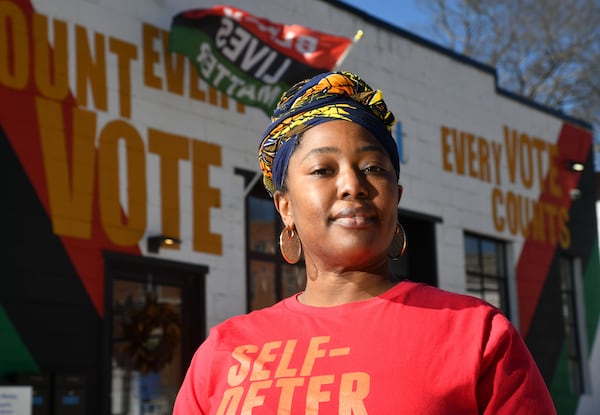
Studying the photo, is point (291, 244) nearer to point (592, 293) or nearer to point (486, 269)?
point (486, 269)

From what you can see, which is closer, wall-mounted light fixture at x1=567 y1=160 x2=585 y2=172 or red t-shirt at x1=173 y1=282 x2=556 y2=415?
red t-shirt at x1=173 y1=282 x2=556 y2=415

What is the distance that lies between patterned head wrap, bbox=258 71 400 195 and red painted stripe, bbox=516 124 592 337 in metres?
12.9

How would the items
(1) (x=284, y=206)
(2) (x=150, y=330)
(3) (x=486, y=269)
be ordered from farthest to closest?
(3) (x=486, y=269), (2) (x=150, y=330), (1) (x=284, y=206)

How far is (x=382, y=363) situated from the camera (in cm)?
200

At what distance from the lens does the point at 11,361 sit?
841cm

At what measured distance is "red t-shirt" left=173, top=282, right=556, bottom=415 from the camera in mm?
1945

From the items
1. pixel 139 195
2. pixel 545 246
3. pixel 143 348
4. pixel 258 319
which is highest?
pixel 545 246

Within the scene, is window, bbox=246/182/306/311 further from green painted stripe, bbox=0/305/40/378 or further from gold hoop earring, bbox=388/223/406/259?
gold hoop earring, bbox=388/223/406/259

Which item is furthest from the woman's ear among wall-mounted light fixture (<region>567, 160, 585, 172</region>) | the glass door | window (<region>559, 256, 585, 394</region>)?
wall-mounted light fixture (<region>567, 160, 585, 172</region>)

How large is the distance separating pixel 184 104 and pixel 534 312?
7.08 metres

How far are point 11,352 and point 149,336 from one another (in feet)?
5.00

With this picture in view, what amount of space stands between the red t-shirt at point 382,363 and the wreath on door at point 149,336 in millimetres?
7400

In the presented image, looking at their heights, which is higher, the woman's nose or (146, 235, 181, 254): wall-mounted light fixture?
(146, 235, 181, 254): wall-mounted light fixture

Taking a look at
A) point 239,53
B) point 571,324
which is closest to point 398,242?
point 239,53
